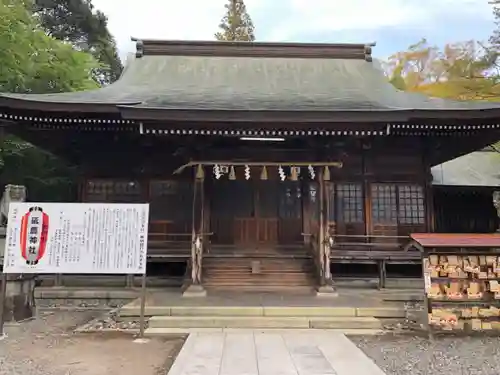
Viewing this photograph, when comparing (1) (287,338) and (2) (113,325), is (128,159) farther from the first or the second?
(1) (287,338)

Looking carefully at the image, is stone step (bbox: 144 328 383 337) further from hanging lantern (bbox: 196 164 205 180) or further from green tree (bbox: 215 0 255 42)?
green tree (bbox: 215 0 255 42)

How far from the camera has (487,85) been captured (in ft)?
45.1

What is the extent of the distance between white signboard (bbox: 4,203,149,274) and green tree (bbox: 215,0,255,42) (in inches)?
970

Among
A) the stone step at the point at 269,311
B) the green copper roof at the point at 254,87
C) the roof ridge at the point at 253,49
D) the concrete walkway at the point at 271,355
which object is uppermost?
the roof ridge at the point at 253,49

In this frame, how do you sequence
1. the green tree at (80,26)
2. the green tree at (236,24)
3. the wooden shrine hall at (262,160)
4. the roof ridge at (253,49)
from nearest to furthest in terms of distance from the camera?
the wooden shrine hall at (262,160)
the roof ridge at (253,49)
the green tree at (80,26)
the green tree at (236,24)

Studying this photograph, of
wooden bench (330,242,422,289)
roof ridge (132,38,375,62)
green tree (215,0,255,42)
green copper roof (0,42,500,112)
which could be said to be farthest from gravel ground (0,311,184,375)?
green tree (215,0,255,42)

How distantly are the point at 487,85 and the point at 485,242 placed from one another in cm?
925

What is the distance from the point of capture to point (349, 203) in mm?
10703

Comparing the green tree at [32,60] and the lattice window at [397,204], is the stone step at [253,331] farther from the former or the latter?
the green tree at [32,60]

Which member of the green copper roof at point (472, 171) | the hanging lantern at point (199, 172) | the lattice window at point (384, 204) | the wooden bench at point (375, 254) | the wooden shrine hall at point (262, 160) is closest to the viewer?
the wooden shrine hall at point (262, 160)

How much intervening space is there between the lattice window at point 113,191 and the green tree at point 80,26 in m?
15.5

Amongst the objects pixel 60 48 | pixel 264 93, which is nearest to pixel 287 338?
pixel 264 93

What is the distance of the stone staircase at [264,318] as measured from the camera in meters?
6.75

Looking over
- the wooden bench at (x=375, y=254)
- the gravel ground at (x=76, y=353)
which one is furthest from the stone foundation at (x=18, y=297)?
the wooden bench at (x=375, y=254)
